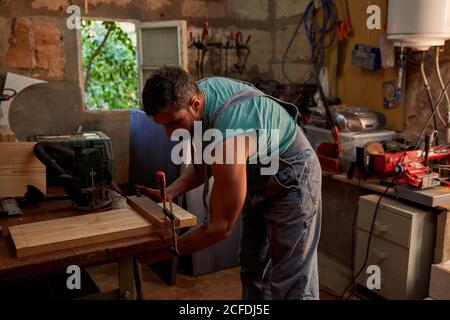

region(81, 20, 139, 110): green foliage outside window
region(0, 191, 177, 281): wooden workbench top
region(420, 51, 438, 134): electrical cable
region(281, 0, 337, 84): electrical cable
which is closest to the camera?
region(0, 191, 177, 281): wooden workbench top

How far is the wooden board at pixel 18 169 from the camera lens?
1682mm

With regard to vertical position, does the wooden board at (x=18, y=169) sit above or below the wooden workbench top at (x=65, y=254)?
above

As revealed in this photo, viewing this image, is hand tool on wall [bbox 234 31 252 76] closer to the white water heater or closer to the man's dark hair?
the white water heater

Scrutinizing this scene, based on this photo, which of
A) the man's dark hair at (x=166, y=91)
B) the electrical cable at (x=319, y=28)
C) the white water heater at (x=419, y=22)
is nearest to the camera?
the man's dark hair at (x=166, y=91)

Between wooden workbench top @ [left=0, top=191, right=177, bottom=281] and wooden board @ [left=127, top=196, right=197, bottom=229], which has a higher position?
wooden board @ [left=127, top=196, right=197, bottom=229]

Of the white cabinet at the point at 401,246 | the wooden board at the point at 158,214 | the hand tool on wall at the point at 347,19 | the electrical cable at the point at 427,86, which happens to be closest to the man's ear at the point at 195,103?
the wooden board at the point at 158,214

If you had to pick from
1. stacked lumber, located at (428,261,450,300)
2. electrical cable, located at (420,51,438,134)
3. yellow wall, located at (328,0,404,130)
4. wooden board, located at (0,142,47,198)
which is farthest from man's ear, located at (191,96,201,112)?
yellow wall, located at (328,0,404,130)

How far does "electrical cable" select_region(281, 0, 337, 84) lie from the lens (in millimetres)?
3283

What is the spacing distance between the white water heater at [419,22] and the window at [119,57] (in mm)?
1513

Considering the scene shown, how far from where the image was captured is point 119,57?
464 cm

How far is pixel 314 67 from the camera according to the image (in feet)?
11.6

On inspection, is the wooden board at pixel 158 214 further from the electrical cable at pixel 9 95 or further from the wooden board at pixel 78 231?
the electrical cable at pixel 9 95

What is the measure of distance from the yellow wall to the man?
138 centimetres

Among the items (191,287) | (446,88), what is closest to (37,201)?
(191,287)
